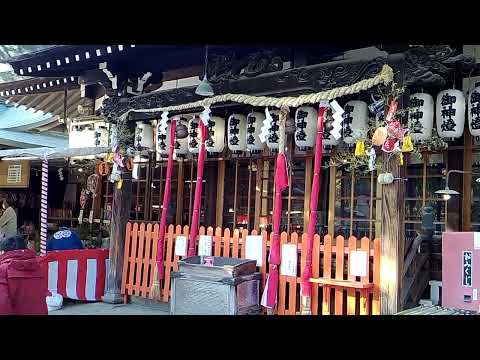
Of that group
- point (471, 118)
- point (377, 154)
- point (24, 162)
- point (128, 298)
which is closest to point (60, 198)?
point (24, 162)

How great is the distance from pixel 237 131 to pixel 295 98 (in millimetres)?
1527

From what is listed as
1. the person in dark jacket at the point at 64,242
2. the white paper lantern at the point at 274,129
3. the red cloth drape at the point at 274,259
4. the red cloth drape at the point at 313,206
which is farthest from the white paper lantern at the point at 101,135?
the red cloth drape at the point at 313,206

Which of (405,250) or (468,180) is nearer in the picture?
(405,250)

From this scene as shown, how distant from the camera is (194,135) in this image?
29.0ft

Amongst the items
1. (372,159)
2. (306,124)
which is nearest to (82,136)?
(306,124)

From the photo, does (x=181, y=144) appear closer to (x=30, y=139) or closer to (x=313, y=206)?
(x=313, y=206)

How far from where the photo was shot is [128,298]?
30.3 feet

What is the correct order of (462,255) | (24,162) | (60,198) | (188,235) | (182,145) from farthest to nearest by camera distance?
(60,198) < (24,162) < (182,145) < (188,235) < (462,255)

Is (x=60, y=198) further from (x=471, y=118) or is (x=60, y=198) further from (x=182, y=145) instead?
(x=471, y=118)

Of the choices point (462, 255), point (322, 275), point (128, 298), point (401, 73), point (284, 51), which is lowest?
point (128, 298)

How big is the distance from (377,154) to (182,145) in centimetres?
369

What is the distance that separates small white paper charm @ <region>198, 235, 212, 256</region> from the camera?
8125mm

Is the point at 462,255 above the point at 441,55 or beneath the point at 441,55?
beneath

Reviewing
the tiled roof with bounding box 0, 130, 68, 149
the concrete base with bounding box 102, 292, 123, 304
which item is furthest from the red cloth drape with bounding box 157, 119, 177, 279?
the tiled roof with bounding box 0, 130, 68, 149
